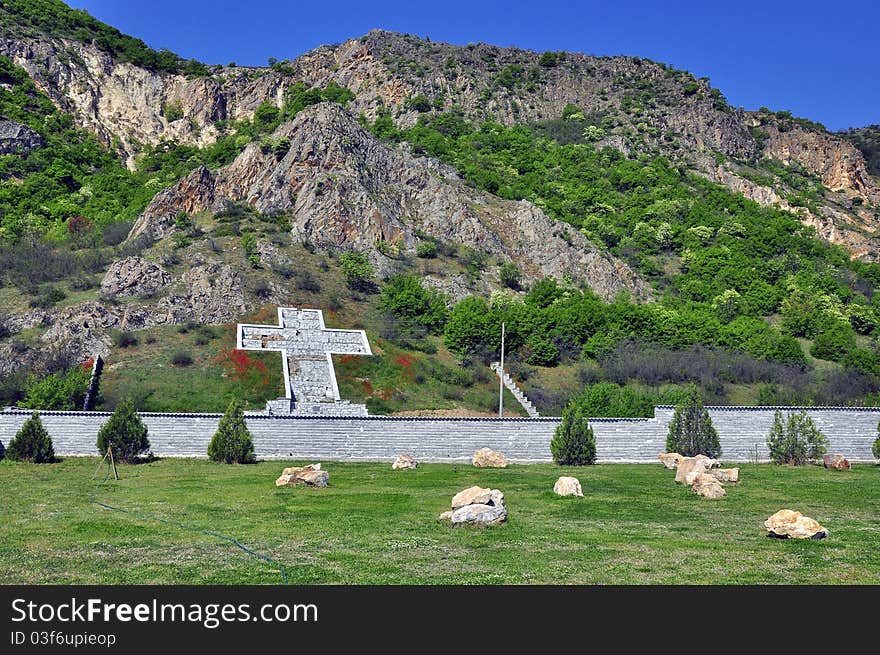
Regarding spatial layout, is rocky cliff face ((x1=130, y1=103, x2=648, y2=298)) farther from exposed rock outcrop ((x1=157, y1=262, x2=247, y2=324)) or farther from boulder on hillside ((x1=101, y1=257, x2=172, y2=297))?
exposed rock outcrop ((x1=157, y1=262, x2=247, y2=324))

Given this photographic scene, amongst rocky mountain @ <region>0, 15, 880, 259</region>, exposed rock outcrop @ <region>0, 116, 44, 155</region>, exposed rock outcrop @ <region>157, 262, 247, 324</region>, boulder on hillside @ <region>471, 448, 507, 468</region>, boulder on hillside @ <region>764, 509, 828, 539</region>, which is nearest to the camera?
boulder on hillside @ <region>764, 509, 828, 539</region>

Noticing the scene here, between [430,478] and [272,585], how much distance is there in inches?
694

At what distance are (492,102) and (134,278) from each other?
9104 centimetres

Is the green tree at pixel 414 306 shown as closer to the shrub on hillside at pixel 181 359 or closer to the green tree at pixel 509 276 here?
the green tree at pixel 509 276

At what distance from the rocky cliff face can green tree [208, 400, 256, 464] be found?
42772mm

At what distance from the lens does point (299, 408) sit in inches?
1817

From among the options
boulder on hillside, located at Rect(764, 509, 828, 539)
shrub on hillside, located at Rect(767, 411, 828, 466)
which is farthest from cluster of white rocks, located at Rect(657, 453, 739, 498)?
boulder on hillside, located at Rect(764, 509, 828, 539)

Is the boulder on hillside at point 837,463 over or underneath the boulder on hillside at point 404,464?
over

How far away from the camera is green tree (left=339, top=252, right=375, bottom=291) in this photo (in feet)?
226

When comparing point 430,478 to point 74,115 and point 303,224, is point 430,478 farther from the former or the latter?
point 74,115

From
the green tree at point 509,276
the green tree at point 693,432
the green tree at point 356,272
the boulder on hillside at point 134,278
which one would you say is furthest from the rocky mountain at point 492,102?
the green tree at point 693,432

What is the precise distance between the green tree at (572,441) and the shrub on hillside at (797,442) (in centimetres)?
862

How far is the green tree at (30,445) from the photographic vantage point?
32344 millimetres

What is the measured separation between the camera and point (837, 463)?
32.7 m
